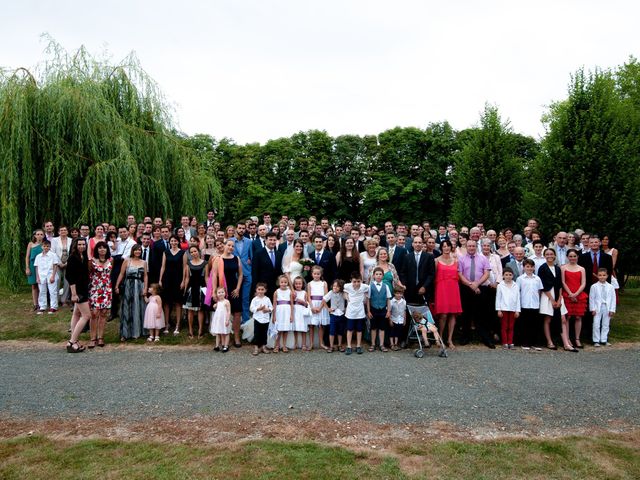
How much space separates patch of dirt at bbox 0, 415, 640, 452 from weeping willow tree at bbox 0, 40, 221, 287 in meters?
7.53

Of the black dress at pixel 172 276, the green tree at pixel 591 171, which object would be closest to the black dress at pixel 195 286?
the black dress at pixel 172 276

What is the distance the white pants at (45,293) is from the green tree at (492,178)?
13.4m

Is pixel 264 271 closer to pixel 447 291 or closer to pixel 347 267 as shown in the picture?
pixel 347 267

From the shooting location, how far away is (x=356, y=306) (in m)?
8.27

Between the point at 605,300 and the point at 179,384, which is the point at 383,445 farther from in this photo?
the point at 605,300

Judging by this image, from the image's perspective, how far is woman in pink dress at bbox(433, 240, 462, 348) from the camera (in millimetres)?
8656

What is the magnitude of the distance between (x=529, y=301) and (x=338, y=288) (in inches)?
148

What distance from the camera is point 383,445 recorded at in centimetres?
453

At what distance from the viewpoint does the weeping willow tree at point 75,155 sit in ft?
36.6

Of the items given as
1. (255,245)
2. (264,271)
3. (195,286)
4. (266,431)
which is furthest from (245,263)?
(266,431)

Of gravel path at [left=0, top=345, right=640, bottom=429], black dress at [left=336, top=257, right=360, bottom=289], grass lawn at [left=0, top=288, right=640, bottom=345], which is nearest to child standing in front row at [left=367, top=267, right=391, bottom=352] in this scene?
gravel path at [left=0, top=345, right=640, bottom=429]

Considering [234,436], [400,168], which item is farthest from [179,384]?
[400,168]

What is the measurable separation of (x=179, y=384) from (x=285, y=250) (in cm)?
363

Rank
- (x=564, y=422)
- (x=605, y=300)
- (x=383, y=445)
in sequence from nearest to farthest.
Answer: (x=383, y=445), (x=564, y=422), (x=605, y=300)
